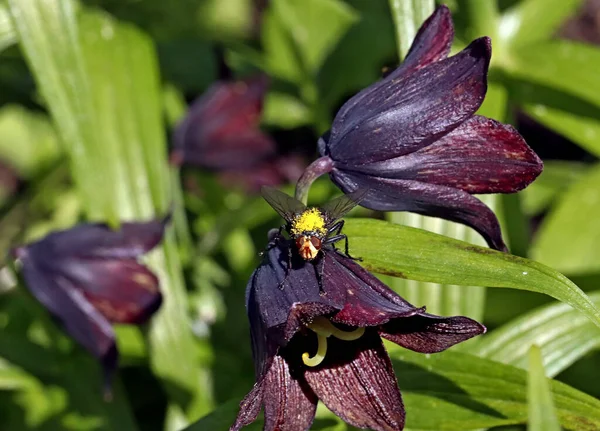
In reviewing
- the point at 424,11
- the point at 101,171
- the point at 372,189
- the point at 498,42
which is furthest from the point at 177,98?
the point at 372,189

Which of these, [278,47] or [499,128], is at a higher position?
[499,128]

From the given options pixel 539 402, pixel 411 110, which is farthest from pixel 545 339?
pixel 539 402

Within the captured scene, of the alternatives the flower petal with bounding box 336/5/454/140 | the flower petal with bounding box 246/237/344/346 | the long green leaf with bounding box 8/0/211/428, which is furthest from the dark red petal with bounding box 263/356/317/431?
the long green leaf with bounding box 8/0/211/428

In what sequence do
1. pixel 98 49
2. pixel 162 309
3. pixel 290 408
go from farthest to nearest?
pixel 98 49 → pixel 162 309 → pixel 290 408

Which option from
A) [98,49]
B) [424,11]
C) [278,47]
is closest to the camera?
[424,11]

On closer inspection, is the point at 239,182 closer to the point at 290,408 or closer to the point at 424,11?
the point at 424,11

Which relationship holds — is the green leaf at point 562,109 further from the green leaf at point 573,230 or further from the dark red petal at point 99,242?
the dark red petal at point 99,242
